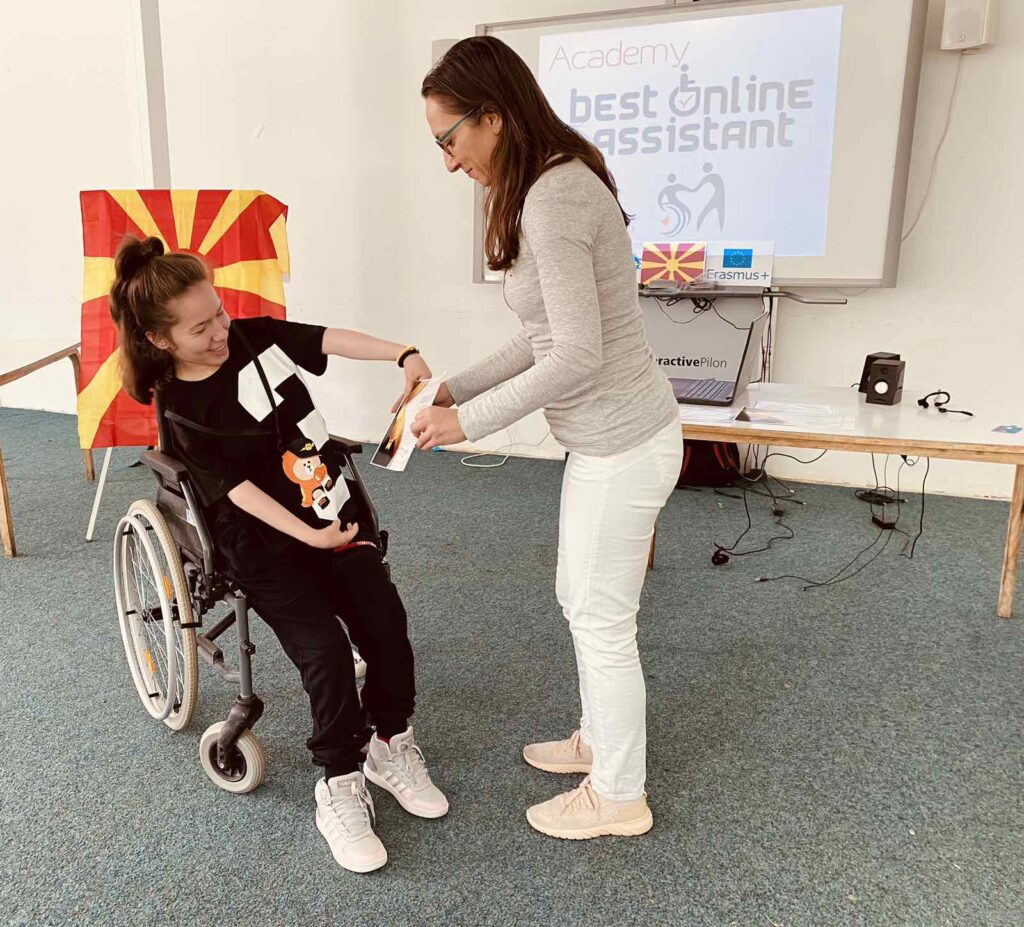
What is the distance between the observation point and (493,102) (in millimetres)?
1159

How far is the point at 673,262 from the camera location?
3285 millimetres

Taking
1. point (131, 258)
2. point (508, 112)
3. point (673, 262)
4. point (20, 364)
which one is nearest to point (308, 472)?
point (131, 258)

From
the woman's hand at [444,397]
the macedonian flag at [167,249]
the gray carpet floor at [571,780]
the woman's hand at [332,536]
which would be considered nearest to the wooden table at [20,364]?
the gray carpet floor at [571,780]

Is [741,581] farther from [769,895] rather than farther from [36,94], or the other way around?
[36,94]

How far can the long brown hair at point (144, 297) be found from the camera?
142 cm

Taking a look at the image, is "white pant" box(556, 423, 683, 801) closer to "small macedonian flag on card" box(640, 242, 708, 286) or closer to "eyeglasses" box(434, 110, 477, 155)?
"eyeglasses" box(434, 110, 477, 155)

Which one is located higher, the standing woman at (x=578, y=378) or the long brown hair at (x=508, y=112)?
the long brown hair at (x=508, y=112)

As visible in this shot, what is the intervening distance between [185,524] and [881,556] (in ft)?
6.89

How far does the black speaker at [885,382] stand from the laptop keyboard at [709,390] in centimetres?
39

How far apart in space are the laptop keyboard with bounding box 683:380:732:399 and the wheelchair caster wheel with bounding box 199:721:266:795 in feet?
4.80

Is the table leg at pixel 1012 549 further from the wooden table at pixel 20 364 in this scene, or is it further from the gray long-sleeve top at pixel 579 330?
the wooden table at pixel 20 364

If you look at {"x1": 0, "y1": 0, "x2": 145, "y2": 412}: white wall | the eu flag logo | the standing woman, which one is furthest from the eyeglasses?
{"x1": 0, "y1": 0, "x2": 145, "y2": 412}: white wall

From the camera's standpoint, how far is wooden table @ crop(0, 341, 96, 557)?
2.62 meters

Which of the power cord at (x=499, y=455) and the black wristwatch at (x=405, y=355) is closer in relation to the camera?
the black wristwatch at (x=405, y=355)
